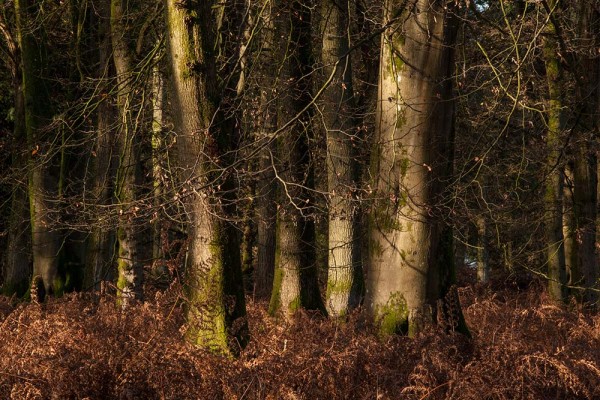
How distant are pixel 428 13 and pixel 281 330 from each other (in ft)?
10.9

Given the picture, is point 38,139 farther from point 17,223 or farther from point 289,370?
point 289,370

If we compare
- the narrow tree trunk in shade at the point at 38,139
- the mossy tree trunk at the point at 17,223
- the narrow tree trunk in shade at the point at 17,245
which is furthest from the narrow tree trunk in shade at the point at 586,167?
the narrow tree trunk in shade at the point at 17,245

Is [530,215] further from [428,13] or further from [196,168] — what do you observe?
[196,168]

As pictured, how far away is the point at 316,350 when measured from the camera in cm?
681

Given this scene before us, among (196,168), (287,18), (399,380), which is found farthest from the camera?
(287,18)

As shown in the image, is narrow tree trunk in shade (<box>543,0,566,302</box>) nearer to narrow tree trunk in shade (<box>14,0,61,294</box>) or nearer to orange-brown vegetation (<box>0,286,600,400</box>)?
orange-brown vegetation (<box>0,286,600,400</box>)

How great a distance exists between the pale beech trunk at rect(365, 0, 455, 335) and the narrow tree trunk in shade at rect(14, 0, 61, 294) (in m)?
7.93

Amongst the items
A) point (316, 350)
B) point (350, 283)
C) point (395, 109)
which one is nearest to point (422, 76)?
point (395, 109)

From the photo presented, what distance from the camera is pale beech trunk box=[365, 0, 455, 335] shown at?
28.7ft

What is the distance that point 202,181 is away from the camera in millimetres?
8133

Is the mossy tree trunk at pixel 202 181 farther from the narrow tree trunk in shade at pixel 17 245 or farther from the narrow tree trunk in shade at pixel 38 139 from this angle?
the narrow tree trunk in shade at pixel 17 245

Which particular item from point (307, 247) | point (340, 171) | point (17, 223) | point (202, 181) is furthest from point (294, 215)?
point (17, 223)

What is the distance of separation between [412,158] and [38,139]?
8736 mm

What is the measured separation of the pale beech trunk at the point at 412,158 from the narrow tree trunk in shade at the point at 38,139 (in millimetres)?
7926
